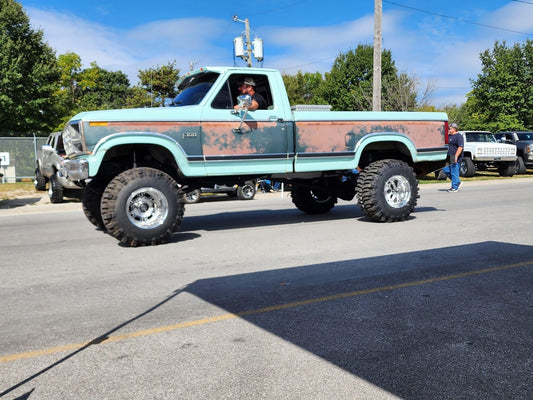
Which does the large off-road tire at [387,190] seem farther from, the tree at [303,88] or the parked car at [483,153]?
the tree at [303,88]

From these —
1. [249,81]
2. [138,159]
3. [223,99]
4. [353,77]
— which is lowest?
[138,159]

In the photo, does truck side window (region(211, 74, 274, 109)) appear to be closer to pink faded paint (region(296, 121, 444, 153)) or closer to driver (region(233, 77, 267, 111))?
driver (region(233, 77, 267, 111))

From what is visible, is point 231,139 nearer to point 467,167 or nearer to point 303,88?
point 467,167

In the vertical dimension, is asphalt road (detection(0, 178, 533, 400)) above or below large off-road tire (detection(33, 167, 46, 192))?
below

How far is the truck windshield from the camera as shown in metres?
7.46

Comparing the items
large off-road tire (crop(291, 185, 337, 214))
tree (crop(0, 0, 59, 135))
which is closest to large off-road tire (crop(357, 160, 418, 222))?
large off-road tire (crop(291, 185, 337, 214))

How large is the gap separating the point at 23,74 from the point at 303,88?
129ft

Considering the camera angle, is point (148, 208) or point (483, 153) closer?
point (148, 208)

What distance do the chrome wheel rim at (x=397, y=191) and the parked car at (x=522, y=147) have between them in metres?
19.0

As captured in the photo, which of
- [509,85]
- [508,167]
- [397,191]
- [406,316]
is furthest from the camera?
[509,85]

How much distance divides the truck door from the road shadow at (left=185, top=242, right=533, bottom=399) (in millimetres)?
2521

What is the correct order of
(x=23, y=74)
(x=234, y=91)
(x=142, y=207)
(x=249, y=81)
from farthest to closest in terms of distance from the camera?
1. (x=23, y=74)
2. (x=249, y=81)
3. (x=234, y=91)
4. (x=142, y=207)

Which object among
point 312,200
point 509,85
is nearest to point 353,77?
point 509,85

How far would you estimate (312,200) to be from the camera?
10.1 metres
